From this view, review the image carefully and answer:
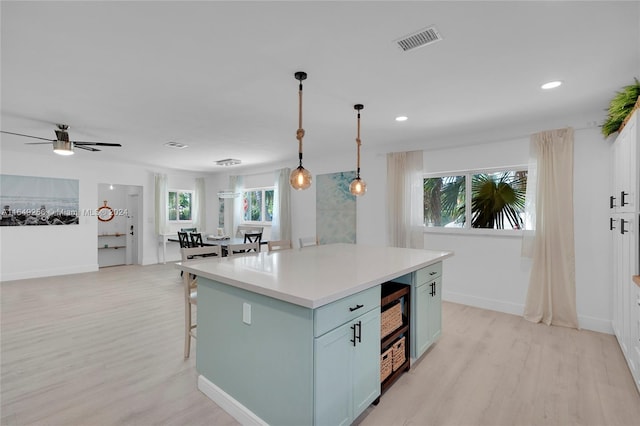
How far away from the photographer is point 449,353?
2.77 metres

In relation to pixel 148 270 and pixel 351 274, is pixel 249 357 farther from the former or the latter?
pixel 148 270

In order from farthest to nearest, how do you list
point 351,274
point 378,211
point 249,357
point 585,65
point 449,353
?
1. point 378,211
2. point 449,353
3. point 585,65
4. point 351,274
5. point 249,357

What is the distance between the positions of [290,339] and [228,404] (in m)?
0.83

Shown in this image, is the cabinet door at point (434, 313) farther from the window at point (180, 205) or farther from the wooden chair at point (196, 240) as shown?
the window at point (180, 205)

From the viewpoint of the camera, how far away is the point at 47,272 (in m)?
5.89

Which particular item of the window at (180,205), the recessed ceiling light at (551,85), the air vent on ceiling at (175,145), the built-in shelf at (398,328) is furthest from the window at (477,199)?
the window at (180,205)

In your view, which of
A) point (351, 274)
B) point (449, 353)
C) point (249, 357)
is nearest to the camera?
point (249, 357)

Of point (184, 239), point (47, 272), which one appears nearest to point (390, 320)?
point (184, 239)

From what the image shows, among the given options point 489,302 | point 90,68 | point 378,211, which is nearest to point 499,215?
point 489,302

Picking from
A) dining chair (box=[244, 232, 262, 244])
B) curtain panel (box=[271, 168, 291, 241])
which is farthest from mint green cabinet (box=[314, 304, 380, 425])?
curtain panel (box=[271, 168, 291, 241])

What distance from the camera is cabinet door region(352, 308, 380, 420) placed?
176 cm

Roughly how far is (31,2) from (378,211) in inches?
175

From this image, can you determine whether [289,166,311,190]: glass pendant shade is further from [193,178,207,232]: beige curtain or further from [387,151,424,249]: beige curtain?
[193,178,207,232]: beige curtain

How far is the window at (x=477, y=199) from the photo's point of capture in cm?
395
